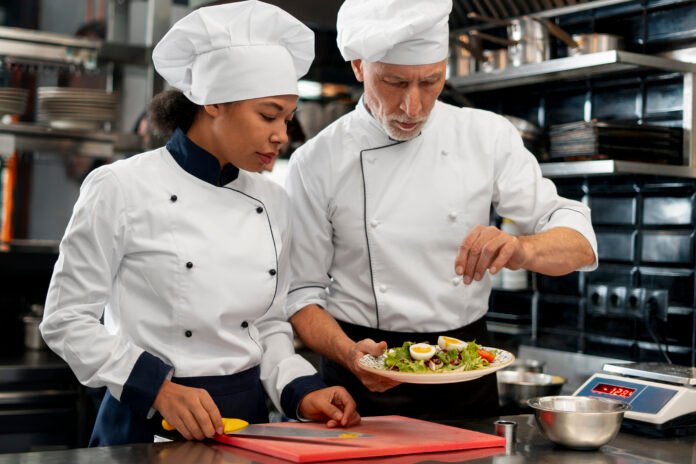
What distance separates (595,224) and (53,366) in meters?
2.23

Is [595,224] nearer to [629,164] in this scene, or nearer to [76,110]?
[629,164]

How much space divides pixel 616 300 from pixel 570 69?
3.02 feet

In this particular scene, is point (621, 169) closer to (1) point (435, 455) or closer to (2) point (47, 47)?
(1) point (435, 455)

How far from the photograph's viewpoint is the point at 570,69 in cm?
345

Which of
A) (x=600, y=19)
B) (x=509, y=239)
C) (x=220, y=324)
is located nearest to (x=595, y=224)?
(x=600, y=19)

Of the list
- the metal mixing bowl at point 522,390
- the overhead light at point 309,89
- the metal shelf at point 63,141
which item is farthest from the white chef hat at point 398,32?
the metal shelf at point 63,141

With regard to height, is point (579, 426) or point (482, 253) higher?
point (482, 253)

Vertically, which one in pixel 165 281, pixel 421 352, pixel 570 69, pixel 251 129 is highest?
pixel 570 69

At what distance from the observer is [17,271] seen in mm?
4363

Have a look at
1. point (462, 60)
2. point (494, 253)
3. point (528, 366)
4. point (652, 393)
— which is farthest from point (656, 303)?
point (494, 253)

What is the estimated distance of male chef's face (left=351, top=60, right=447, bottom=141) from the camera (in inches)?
92.2

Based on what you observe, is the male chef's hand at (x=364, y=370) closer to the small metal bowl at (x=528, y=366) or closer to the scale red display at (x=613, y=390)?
the scale red display at (x=613, y=390)

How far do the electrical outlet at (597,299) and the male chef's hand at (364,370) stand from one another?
6.03ft

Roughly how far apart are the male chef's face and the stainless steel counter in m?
0.83
